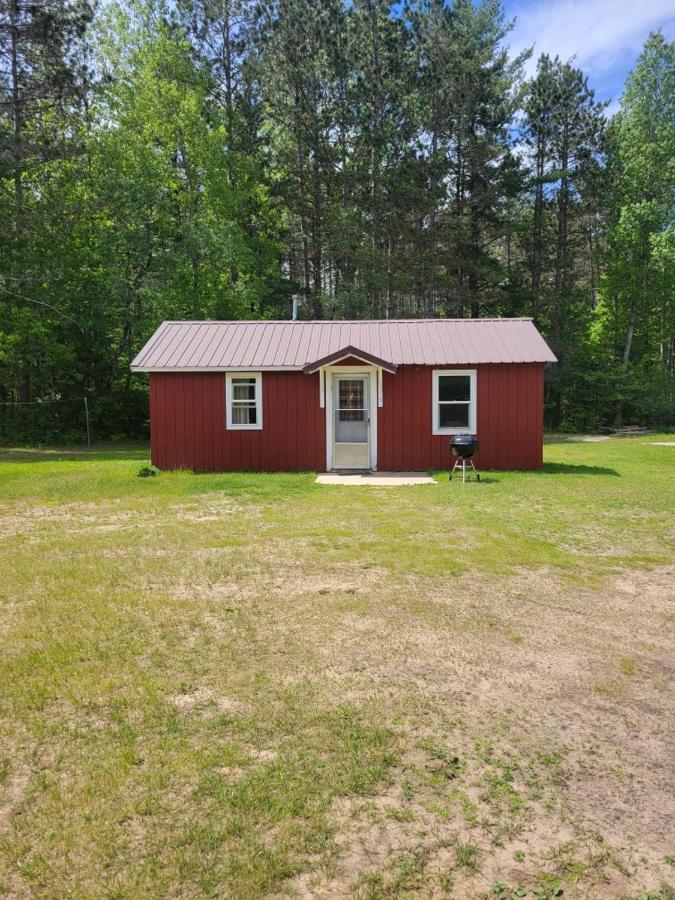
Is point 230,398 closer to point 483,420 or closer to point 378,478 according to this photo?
point 378,478

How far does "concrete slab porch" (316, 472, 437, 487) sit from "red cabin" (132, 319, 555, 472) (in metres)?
0.49

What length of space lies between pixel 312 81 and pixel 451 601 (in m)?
24.8

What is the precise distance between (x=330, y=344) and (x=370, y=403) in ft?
5.62

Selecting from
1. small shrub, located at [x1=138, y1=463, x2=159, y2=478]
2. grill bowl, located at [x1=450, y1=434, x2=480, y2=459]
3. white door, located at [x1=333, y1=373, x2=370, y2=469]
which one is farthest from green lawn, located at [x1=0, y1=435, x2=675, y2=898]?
white door, located at [x1=333, y1=373, x2=370, y2=469]

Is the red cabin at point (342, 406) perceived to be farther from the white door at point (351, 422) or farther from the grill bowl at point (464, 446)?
the grill bowl at point (464, 446)

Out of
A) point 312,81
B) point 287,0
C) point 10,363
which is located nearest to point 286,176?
Answer: point 312,81

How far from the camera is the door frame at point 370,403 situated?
40.0 feet

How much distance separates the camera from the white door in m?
12.5

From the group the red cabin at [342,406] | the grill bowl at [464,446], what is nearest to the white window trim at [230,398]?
the red cabin at [342,406]

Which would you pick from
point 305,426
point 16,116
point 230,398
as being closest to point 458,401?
point 305,426

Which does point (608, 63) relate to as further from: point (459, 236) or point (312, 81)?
point (312, 81)

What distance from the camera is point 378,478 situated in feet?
37.6

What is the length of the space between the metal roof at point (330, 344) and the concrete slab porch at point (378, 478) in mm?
2290

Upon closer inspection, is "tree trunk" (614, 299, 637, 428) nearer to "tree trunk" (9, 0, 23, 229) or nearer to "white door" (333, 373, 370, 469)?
"white door" (333, 373, 370, 469)
